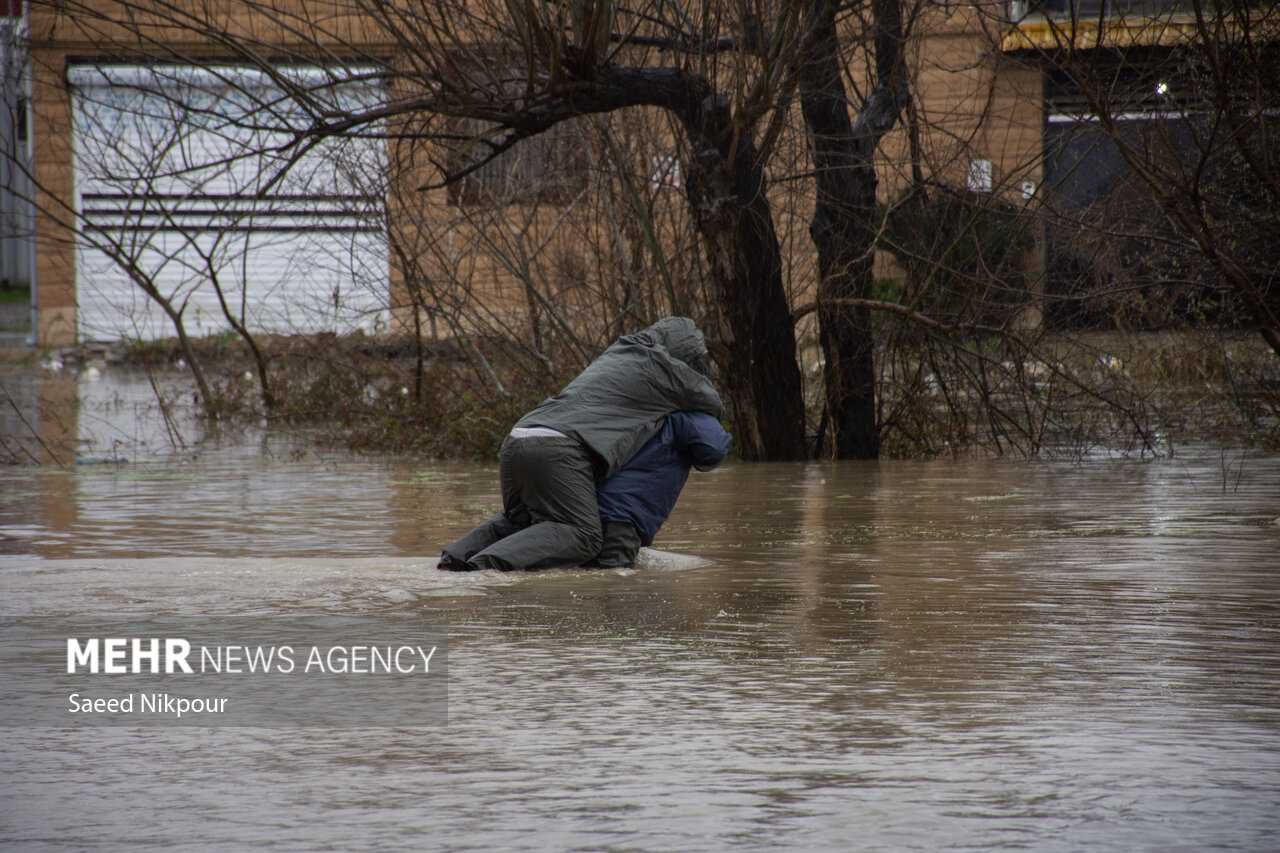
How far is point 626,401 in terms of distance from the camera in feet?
23.7

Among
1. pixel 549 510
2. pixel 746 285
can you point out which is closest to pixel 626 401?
pixel 549 510

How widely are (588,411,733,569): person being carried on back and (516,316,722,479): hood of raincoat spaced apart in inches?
2.0

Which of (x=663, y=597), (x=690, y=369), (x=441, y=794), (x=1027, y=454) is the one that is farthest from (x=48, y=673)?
(x=1027, y=454)

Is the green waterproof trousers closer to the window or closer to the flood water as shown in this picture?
the flood water

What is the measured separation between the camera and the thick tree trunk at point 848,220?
1211cm

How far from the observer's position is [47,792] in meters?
4.00

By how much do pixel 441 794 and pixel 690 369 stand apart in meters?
3.52

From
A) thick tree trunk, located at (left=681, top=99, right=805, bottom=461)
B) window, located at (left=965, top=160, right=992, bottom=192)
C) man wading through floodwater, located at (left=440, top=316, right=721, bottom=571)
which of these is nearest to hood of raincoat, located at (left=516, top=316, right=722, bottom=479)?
man wading through floodwater, located at (left=440, top=316, right=721, bottom=571)

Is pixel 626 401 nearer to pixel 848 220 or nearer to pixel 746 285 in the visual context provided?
pixel 746 285

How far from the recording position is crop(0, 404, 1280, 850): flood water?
Answer: 3.75 m

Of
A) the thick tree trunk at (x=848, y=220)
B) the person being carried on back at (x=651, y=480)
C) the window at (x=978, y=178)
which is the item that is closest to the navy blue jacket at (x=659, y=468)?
the person being carried on back at (x=651, y=480)

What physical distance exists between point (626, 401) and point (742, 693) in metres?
2.52

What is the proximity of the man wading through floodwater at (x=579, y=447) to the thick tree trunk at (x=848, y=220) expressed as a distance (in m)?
4.81

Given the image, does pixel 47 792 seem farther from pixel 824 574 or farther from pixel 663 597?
pixel 824 574
